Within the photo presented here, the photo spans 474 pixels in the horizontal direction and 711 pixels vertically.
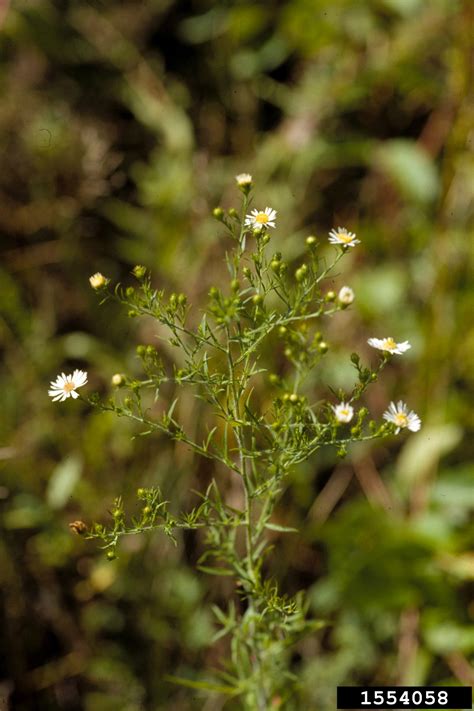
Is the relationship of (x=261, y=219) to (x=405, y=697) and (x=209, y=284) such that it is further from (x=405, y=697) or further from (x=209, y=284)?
(x=405, y=697)

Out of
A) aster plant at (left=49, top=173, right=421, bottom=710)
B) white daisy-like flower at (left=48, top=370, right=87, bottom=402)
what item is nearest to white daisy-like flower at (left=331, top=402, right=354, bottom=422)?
aster plant at (left=49, top=173, right=421, bottom=710)

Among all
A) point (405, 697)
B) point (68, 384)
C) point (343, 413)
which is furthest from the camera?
point (405, 697)

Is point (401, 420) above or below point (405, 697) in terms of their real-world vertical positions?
above

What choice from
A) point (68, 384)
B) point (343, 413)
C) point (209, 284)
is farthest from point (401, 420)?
point (209, 284)

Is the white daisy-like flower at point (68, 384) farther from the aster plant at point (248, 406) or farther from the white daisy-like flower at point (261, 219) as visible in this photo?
the white daisy-like flower at point (261, 219)

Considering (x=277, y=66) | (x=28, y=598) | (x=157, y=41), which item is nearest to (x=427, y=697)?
(x=28, y=598)

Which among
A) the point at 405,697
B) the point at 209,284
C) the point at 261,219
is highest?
the point at 209,284
